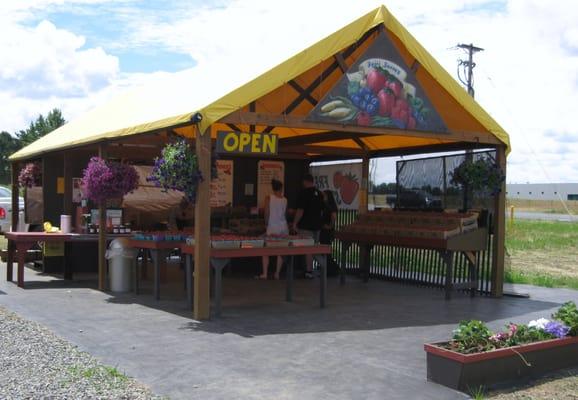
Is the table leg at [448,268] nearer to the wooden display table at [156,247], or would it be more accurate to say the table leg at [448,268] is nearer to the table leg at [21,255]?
the wooden display table at [156,247]

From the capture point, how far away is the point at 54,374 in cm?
595

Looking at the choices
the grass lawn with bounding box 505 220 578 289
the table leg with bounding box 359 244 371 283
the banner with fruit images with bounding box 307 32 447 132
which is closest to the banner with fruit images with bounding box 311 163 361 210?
the table leg with bounding box 359 244 371 283

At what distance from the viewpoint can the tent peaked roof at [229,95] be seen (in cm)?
863

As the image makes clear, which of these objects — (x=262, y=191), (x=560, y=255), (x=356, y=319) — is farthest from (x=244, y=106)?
(x=560, y=255)

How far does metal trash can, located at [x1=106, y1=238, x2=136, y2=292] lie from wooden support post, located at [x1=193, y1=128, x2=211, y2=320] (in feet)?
9.81

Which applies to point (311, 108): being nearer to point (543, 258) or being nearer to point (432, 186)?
point (432, 186)

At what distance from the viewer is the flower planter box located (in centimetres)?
586

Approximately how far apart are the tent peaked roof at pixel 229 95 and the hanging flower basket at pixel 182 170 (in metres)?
0.37

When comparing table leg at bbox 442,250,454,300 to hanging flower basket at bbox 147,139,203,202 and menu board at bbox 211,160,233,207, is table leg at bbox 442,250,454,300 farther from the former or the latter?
menu board at bbox 211,160,233,207

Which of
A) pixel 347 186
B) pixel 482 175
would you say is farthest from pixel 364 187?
pixel 482 175

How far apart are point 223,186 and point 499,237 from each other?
5.98 metres

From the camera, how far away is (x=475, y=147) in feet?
40.0

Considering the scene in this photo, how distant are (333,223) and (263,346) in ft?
21.5

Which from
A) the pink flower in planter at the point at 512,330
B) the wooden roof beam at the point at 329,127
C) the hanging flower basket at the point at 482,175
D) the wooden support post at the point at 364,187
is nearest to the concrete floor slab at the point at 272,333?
the pink flower in planter at the point at 512,330
